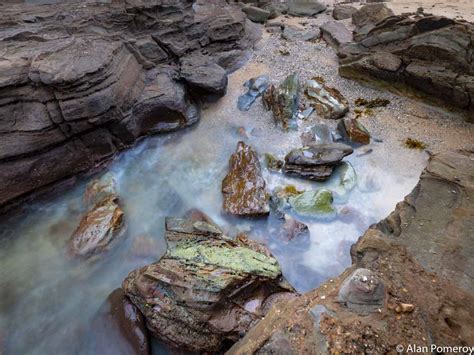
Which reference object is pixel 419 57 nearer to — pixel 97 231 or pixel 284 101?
pixel 284 101

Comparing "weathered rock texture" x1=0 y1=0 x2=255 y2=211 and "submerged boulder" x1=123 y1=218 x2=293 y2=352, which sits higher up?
"weathered rock texture" x1=0 y1=0 x2=255 y2=211

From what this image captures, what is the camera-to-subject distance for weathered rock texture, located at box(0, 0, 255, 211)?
6203 millimetres

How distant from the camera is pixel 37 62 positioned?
6230mm

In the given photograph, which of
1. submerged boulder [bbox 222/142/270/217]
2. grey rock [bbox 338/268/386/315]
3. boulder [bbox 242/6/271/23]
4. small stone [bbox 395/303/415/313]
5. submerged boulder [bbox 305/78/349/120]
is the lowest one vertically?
submerged boulder [bbox 222/142/270/217]

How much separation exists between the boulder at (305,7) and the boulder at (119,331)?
10280 mm

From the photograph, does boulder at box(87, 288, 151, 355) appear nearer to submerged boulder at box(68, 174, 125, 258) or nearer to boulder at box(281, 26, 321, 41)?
submerged boulder at box(68, 174, 125, 258)

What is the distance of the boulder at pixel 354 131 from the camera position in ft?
24.0

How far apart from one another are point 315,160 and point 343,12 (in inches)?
258

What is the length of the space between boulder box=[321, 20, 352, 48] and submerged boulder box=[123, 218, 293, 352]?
6.97m

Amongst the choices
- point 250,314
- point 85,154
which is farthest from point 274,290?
point 85,154

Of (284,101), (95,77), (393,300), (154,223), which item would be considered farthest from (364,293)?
(95,77)

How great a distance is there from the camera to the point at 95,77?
21.4 feet

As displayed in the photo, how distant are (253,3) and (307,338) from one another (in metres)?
11.1

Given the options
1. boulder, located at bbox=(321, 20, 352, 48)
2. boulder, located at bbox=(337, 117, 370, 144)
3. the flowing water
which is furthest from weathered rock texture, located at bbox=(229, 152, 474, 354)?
boulder, located at bbox=(321, 20, 352, 48)
